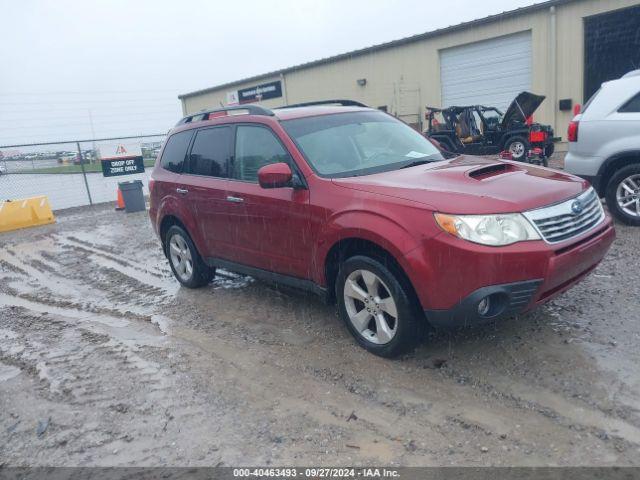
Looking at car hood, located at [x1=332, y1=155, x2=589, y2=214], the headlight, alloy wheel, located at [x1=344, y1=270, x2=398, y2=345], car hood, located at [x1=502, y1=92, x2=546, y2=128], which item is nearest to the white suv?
car hood, located at [x1=332, y1=155, x2=589, y2=214]

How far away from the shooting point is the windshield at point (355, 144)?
4.40m

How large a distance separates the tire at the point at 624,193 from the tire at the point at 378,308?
4423mm

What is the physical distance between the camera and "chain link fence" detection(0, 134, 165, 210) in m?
15.4

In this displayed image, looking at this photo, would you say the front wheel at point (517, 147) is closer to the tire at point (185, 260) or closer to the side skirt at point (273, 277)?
the tire at point (185, 260)

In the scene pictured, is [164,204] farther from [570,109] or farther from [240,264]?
[570,109]

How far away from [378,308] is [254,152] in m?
1.92

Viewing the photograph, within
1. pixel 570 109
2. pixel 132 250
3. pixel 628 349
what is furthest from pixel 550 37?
pixel 628 349

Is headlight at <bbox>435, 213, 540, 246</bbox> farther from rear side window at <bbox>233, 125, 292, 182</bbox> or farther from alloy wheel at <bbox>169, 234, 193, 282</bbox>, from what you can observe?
alloy wheel at <bbox>169, 234, 193, 282</bbox>

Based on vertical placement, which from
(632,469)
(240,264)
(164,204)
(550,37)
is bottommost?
(632,469)

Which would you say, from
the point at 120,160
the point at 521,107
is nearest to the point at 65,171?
the point at 120,160

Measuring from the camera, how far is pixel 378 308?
12.8 feet

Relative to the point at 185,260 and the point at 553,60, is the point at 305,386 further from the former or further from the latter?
the point at 553,60

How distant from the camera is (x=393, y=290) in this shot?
3.70m

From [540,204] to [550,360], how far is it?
43.1 inches
